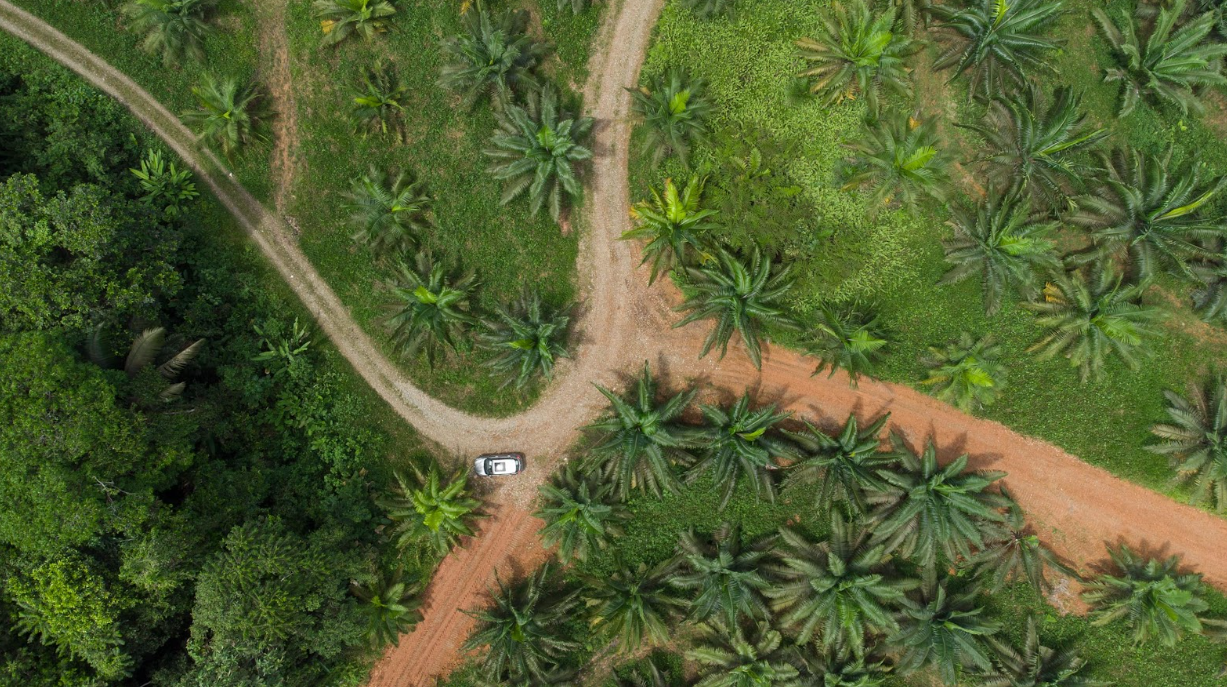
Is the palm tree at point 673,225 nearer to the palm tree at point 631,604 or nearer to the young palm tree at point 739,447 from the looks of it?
the young palm tree at point 739,447

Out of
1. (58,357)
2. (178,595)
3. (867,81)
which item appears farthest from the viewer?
(867,81)

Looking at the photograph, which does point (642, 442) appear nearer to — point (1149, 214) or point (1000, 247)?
point (1000, 247)

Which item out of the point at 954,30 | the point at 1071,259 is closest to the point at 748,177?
the point at 954,30

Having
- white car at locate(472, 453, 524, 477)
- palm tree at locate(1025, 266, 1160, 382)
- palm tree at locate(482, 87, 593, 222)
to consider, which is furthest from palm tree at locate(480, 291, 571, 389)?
palm tree at locate(1025, 266, 1160, 382)

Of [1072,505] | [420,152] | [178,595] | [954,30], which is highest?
[954,30]

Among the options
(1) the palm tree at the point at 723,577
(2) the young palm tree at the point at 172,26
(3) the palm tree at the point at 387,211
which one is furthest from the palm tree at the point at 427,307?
(2) the young palm tree at the point at 172,26

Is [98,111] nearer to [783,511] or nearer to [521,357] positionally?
[521,357]

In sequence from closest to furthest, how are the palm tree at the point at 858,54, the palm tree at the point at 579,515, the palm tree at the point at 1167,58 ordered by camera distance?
the palm tree at the point at 858,54
the palm tree at the point at 1167,58
the palm tree at the point at 579,515

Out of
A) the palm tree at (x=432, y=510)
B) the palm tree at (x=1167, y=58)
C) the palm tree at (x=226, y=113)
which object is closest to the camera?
the palm tree at (x=1167, y=58)
